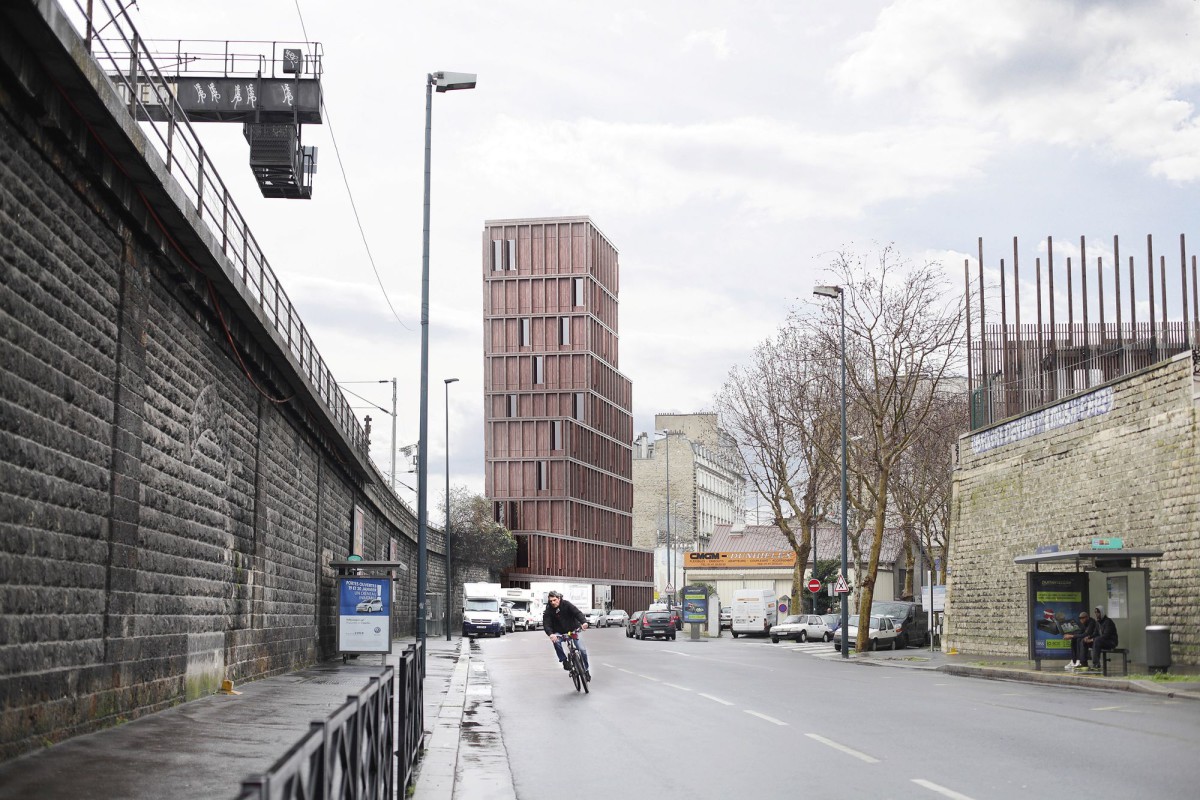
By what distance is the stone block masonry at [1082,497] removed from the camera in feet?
89.3

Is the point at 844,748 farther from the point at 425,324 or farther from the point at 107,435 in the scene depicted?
the point at 425,324

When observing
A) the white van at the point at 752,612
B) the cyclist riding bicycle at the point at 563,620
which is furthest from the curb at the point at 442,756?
the white van at the point at 752,612

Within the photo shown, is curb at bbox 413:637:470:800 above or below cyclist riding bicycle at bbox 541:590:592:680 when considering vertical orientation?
below

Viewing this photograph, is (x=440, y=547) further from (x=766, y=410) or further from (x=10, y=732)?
(x=10, y=732)

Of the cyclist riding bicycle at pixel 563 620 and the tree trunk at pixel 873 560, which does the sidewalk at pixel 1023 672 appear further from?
the cyclist riding bicycle at pixel 563 620

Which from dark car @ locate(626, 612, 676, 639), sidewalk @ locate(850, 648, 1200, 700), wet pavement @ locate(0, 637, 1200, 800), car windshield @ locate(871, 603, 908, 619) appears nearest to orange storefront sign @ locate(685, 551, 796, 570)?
dark car @ locate(626, 612, 676, 639)

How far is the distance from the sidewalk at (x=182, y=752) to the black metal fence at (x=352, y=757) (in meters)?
0.39

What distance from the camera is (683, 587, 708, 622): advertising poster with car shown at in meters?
67.9

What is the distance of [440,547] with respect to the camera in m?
78.4

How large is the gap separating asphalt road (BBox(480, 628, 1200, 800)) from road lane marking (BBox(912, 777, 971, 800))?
0.07ft

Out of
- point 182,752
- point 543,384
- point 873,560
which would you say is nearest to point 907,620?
point 873,560

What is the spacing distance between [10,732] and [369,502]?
33106 mm

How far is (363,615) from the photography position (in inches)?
1126

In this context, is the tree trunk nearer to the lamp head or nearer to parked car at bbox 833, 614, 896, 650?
parked car at bbox 833, 614, 896, 650
